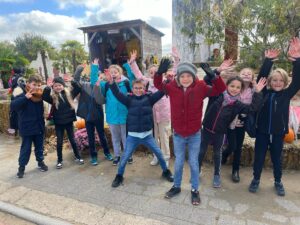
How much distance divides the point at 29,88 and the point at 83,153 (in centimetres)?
172

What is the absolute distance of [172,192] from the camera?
140 inches

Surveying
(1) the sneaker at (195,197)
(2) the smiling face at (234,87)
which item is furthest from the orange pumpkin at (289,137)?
(1) the sneaker at (195,197)

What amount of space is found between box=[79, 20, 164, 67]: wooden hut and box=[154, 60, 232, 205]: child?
39.0ft

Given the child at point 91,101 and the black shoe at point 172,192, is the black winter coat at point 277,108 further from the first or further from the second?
the child at point 91,101

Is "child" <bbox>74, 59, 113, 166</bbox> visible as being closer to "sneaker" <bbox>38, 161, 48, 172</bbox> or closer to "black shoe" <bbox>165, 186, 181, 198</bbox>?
"sneaker" <bbox>38, 161, 48, 172</bbox>

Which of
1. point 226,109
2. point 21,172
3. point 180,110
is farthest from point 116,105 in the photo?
point 21,172

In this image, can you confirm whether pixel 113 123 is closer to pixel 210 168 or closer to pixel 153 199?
pixel 153 199

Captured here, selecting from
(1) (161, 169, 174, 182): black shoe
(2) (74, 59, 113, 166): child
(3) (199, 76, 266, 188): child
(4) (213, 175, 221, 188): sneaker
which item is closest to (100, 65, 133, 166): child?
(2) (74, 59, 113, 166): child

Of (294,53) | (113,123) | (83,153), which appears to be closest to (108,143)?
(83,153)

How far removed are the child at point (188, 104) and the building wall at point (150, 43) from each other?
12.1 meters

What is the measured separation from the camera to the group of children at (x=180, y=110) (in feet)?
10.7

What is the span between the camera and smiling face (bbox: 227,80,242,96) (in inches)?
134

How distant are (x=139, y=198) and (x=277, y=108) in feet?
7.21

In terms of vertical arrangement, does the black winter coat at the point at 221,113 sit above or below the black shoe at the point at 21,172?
above
